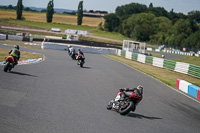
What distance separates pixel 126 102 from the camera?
8.61 m

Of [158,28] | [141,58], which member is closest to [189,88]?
[141,58]

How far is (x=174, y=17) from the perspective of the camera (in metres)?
169

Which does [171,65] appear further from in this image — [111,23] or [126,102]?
[111,23]

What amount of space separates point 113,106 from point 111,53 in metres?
39.4

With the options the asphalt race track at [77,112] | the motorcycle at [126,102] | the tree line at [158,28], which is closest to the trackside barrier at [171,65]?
the asphalt race track at [77,112]

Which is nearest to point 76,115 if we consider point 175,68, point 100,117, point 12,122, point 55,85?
point 100,117

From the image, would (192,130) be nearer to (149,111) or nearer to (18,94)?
(149,111)

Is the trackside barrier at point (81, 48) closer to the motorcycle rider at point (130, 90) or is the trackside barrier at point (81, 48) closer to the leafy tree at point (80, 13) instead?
the motorcycle rider at point (130, 90)

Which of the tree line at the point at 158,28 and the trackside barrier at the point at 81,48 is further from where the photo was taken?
the tree line at the point at 158,28

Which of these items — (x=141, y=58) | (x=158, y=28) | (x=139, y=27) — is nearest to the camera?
(x=141, y=58)

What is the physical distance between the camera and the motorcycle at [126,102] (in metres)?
8.30

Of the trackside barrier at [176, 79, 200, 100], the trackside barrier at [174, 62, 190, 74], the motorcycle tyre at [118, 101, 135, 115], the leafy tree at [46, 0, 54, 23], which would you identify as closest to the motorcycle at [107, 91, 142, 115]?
the motorcycle tyre at [118, 101, 135, 115]

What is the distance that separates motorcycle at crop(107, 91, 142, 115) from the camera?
8305 mm

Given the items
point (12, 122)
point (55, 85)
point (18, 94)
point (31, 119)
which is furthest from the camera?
point (55, 85)
